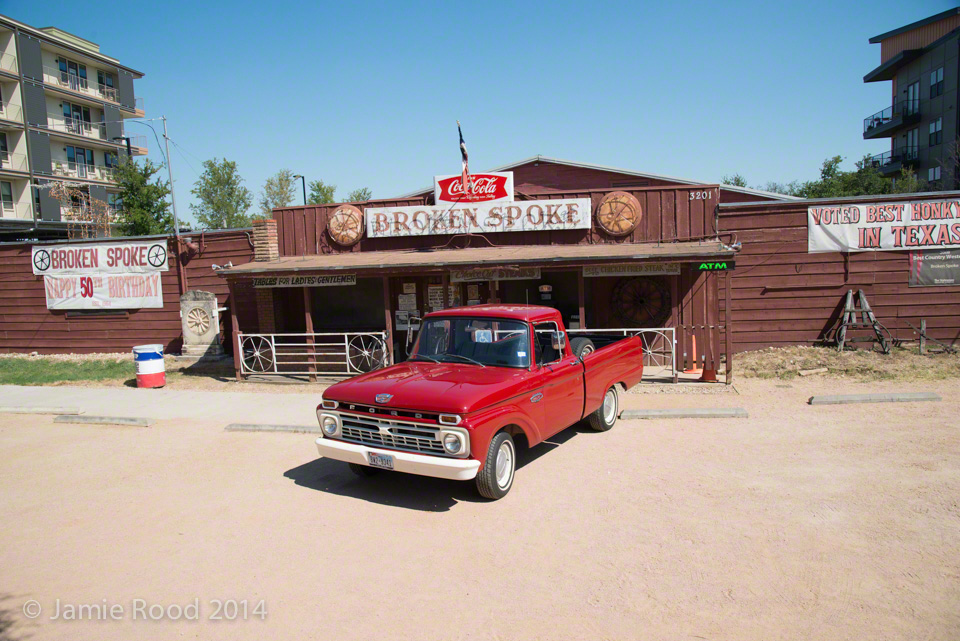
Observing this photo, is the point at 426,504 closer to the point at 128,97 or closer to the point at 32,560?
the point at 32,560

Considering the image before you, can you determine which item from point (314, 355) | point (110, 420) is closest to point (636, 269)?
point (314, 355)

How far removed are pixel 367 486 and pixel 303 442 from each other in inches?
93.7

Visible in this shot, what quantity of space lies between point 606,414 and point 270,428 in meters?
5.00

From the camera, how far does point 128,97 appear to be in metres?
50.3

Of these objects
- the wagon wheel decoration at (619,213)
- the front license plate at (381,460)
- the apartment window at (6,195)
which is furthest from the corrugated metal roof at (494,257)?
the apartment window at (6,195)

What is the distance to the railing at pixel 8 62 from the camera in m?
39.8

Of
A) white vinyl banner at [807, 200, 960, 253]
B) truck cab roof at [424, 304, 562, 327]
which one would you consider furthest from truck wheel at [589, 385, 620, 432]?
white vinyl banner at [807, 200, 960, 253]

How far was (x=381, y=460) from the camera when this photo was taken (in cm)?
579

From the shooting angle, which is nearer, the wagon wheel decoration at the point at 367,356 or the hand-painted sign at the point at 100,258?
the wagon wheel decoration at the point at 367,356

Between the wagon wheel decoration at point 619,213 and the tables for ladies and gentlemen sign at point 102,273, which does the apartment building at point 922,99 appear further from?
the tables for ladies and gentlemen sign at point 102,273

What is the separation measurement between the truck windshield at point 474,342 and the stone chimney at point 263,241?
8.84 m

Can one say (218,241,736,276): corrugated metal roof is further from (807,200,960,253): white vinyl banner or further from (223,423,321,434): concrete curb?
(223,423,321,434): concrete curb

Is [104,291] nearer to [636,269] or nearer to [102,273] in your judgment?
[102,273]

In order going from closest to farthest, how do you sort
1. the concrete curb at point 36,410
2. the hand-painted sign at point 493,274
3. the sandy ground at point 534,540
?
the sandy ground at point 534,540
the concrete curb at point 36,410
the hand-painted sign at point 493,274
